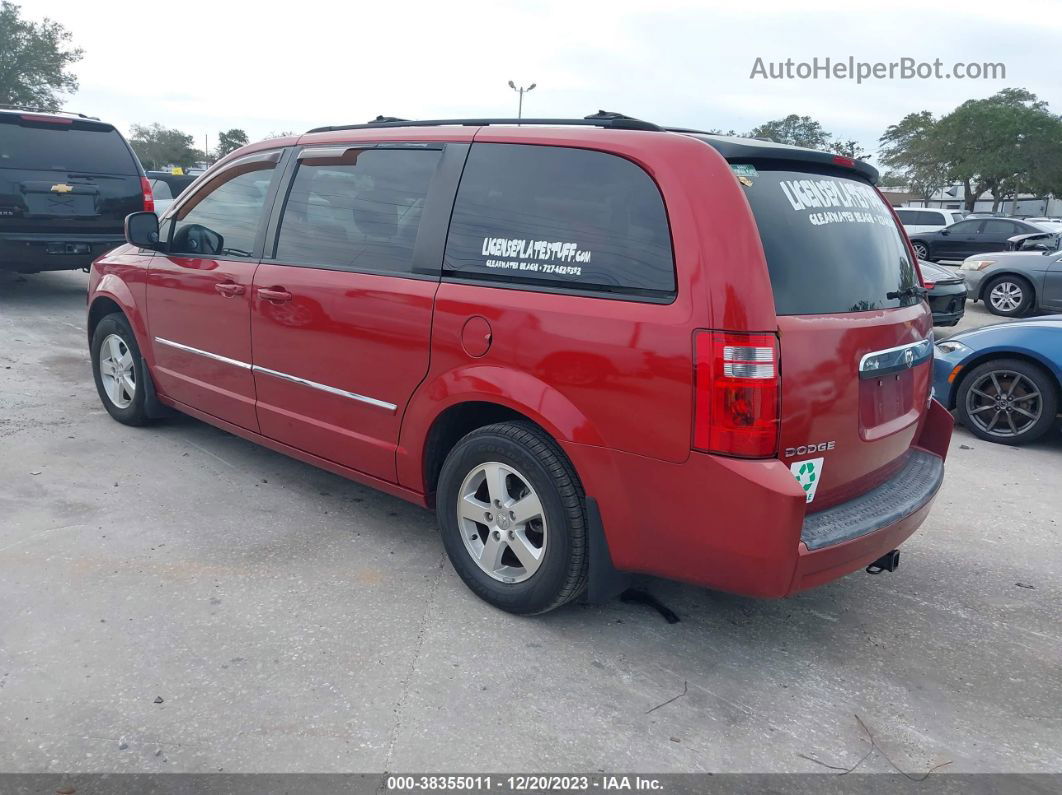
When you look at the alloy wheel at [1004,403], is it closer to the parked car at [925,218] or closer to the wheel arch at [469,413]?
the wheel arch at [469,413]

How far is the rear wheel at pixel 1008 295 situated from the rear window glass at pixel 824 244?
10986 mm

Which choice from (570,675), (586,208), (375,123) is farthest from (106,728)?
(375,123)

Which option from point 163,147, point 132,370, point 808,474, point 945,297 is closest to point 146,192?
point 132,370

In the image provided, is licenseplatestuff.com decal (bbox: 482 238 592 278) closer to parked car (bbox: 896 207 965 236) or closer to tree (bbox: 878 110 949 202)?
parked car (bbox: 896 207 965 236)

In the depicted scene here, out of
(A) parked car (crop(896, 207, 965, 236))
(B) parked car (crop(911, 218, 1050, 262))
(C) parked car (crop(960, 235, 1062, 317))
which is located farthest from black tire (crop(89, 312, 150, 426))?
(A) parked car (crop(896, 207, 965, 236))

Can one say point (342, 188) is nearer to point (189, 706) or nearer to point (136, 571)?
point (136, 571)

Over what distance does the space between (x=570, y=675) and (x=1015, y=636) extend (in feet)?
6.04

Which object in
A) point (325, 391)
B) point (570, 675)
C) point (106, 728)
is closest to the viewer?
point (106, 728)

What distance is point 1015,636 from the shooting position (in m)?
3.32

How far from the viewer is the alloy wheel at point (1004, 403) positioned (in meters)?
6.05

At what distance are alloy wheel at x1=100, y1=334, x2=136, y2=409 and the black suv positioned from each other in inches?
162

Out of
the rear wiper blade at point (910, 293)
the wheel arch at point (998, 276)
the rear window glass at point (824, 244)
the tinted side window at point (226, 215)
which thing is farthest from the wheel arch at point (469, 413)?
the wheel arch at point (998, 276)

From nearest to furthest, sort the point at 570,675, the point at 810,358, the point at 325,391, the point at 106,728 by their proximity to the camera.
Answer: the point at 106,728
the point at 810,358
the point at 570,675
the point at 325,391

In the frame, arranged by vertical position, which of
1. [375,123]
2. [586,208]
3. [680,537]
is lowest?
[680,537]
